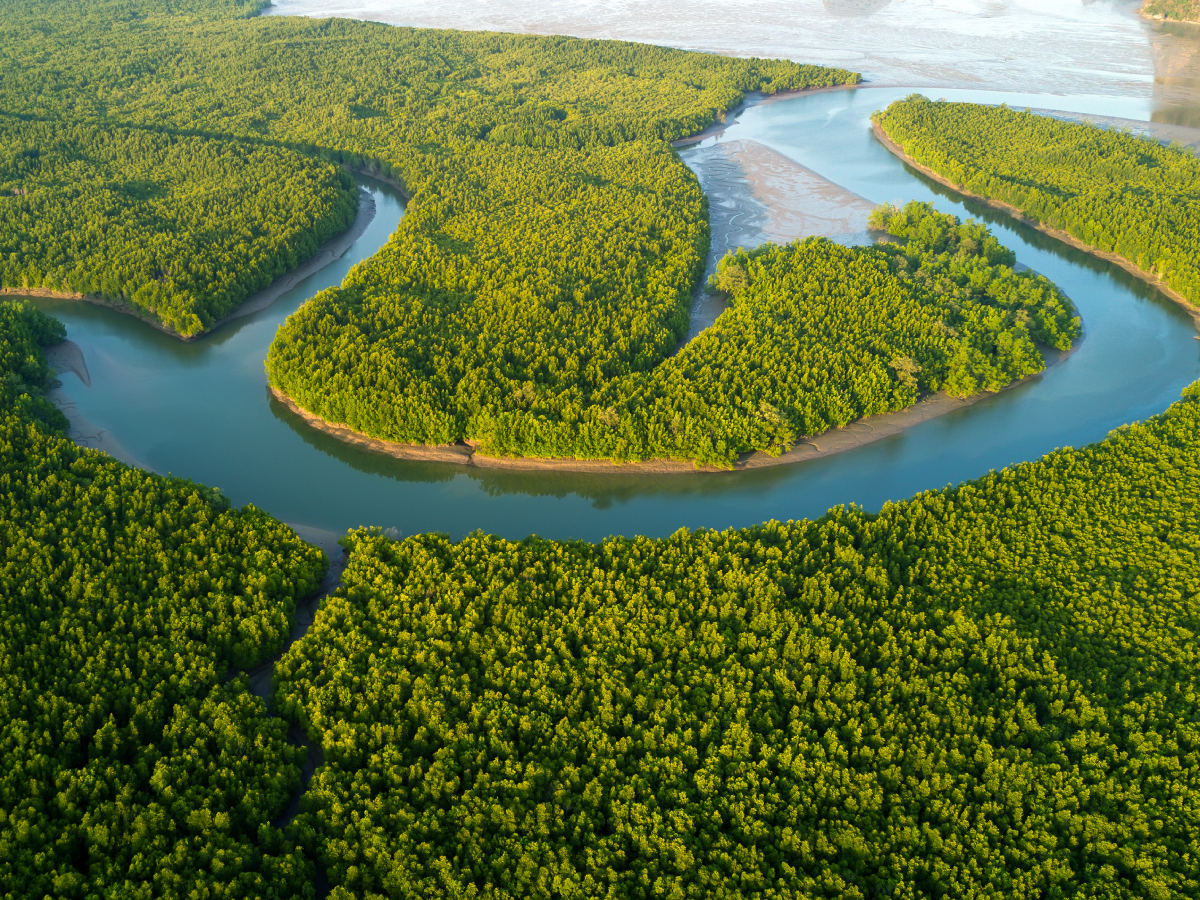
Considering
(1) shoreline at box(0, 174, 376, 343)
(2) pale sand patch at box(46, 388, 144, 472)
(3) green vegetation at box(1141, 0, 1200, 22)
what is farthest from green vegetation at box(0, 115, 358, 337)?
(3) green vegetation at box(1141, 0, 1200, 22)

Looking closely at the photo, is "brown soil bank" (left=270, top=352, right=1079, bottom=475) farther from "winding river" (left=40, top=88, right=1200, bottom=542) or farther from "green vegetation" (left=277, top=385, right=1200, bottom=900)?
"green vegetation" (left=277, top=385, right=1200, bottom=900)

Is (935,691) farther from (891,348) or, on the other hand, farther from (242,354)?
(242,354)

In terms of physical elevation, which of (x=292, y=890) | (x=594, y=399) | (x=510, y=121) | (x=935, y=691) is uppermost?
(x=510, y=121)

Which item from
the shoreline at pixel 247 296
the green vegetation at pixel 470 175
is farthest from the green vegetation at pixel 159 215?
the green vegetation at pixel 470 175

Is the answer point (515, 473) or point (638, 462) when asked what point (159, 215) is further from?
point (638, 462)

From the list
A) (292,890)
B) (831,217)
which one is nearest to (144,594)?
(292,890)

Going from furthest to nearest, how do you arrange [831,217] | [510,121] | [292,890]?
[510,121] → [831,217] → [292,890]

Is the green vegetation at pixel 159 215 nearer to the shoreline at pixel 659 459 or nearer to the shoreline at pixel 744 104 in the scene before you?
the shoreline at pixel 659 459
